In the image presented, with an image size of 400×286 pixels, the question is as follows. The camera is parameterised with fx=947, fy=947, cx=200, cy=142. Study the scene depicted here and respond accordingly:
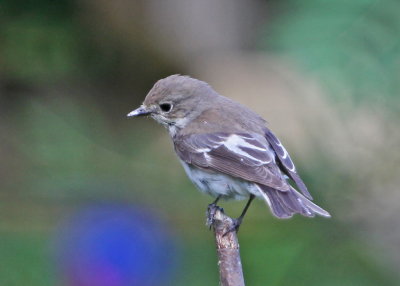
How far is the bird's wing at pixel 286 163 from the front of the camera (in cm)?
321

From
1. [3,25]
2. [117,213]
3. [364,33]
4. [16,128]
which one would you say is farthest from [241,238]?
[3,25]

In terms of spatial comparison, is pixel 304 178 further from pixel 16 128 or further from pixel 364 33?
pixel 16 128

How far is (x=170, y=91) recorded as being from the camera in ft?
12.4

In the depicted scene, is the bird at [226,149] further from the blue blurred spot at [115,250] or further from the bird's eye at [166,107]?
the blue blurred spot at [115,250]

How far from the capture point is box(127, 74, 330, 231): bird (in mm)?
3221

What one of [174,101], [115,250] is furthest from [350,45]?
[115,250]

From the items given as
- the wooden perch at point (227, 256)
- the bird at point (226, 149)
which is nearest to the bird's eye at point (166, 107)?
the bird at point (226, 149)

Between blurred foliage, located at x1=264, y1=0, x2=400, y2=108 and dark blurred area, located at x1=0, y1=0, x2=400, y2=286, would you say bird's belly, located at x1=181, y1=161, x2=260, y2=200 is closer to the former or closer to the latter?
dark blurred area, located at x1=0, y1=0, x2=400, y2=286

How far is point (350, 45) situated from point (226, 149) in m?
0.64

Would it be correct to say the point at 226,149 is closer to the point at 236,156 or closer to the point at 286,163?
the point at 236,156

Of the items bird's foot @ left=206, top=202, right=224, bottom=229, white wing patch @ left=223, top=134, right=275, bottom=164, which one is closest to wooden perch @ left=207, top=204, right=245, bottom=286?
bird's foot @ left=206, top=202, right=224, bottom=229

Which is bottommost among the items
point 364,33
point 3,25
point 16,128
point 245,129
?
point 16,128

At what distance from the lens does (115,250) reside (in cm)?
359

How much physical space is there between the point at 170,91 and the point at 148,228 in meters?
0.55
